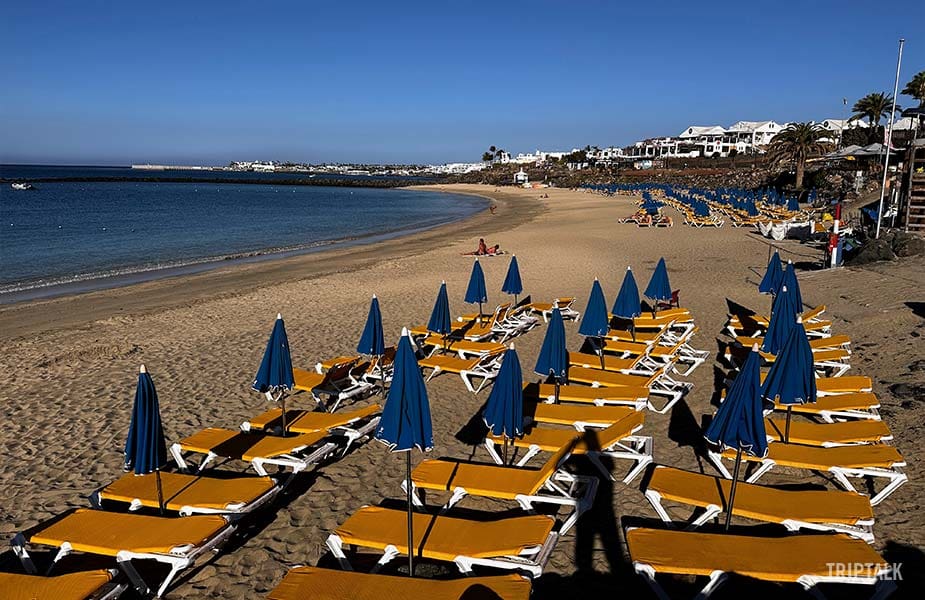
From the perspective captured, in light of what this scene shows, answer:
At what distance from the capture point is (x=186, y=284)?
18375 mm

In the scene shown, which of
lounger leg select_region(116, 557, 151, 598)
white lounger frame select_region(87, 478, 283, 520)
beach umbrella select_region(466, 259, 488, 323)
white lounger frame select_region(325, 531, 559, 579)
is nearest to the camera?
white lounger frame select_region(325, 531, 559, 579)

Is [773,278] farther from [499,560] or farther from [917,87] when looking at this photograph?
[917,87]

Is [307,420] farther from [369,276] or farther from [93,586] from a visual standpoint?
[369,276]

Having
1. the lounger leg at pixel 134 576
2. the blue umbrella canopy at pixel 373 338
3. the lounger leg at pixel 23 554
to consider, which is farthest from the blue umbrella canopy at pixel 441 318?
the lounger leg at pixel 23 554

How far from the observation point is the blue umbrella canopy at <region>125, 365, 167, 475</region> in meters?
4.28

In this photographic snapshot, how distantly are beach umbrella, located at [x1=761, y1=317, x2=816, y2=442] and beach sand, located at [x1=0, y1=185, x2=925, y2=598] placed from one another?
0.88 meters

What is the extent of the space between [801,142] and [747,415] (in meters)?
47.8

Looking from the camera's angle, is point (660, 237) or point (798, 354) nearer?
point (798, 354)

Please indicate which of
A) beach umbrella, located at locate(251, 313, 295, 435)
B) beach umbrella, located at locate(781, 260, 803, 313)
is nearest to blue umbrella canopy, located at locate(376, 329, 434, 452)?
beach umbrella, located at locate(251, 313, 295, 435)

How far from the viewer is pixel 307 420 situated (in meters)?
6.55

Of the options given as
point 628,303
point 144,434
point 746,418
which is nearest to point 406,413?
point 144,434

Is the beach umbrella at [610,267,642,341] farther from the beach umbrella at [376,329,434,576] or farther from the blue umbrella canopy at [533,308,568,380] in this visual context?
the beach umbrella at [376,329,434,576]

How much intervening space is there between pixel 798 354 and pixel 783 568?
2.23 metres

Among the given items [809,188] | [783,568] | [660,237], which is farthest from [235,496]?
[809,188]
